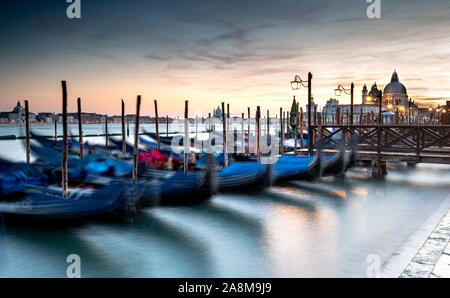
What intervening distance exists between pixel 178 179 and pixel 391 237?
410cm

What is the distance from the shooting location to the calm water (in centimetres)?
456

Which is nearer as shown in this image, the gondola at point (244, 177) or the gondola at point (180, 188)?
the gondola at point (180, 188)

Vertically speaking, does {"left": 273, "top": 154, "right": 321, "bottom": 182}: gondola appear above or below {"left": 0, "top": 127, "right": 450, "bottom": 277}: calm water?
above

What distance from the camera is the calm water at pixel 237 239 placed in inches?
180

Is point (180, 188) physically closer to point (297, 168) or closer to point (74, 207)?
point (74, 207)

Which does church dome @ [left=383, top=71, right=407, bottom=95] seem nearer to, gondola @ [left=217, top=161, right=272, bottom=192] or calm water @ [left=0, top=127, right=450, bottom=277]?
calm water @ [left=0, top=127, right=450, bottom=277]

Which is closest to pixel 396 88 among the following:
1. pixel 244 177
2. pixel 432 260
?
pixel 244 177

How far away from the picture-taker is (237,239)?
576 cm

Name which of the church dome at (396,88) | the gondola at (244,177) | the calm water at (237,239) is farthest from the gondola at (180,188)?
the church dome at (396,88)

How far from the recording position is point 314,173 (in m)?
10.1

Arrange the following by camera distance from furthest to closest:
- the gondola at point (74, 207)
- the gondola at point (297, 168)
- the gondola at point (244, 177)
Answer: the gondola at point (297, 168) < the gondola at point (244, 177) < the gondola at point (74, 207)

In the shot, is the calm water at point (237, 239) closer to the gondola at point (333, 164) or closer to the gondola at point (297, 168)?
the gondola at point (297, 168)

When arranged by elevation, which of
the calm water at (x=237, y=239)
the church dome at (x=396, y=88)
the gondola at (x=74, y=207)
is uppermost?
the church dome at (x=396, y=88)

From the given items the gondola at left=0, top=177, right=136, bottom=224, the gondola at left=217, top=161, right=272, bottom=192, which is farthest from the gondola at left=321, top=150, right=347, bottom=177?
the gondola at left=0, top=177, right=136, bottom=224
